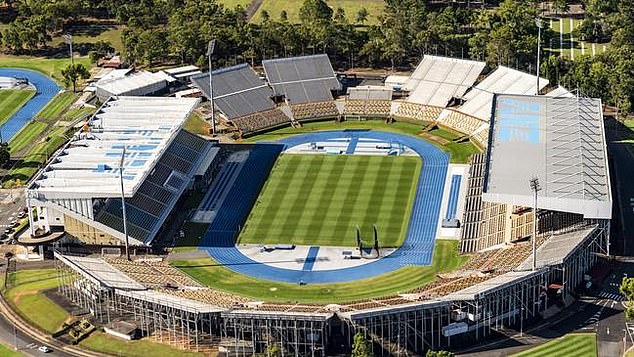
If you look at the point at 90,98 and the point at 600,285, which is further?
the point at 90,98

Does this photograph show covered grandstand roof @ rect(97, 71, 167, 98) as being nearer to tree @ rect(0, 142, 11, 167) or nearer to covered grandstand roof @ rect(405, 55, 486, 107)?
tree @ rect(0, 142, 11, 167)

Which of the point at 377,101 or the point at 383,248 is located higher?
the point at 377,101

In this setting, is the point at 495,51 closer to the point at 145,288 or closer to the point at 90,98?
the point at 90,98

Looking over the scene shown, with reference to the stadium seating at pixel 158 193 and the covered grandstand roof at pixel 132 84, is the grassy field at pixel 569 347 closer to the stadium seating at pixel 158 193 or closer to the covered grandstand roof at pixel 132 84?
the stadium seating at pixel 158 193

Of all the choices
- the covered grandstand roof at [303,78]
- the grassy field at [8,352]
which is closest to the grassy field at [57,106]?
the covered grandstand roof at [303,78]

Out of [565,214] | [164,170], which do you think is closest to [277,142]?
[164,170]

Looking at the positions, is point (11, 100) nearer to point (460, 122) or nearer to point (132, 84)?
point (132, 84)

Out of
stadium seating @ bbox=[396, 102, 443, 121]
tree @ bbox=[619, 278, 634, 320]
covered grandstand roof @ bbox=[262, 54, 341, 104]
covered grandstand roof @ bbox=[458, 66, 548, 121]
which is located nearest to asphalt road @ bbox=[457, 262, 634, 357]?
tree @ bbox=[619, 278, 634, 320]
